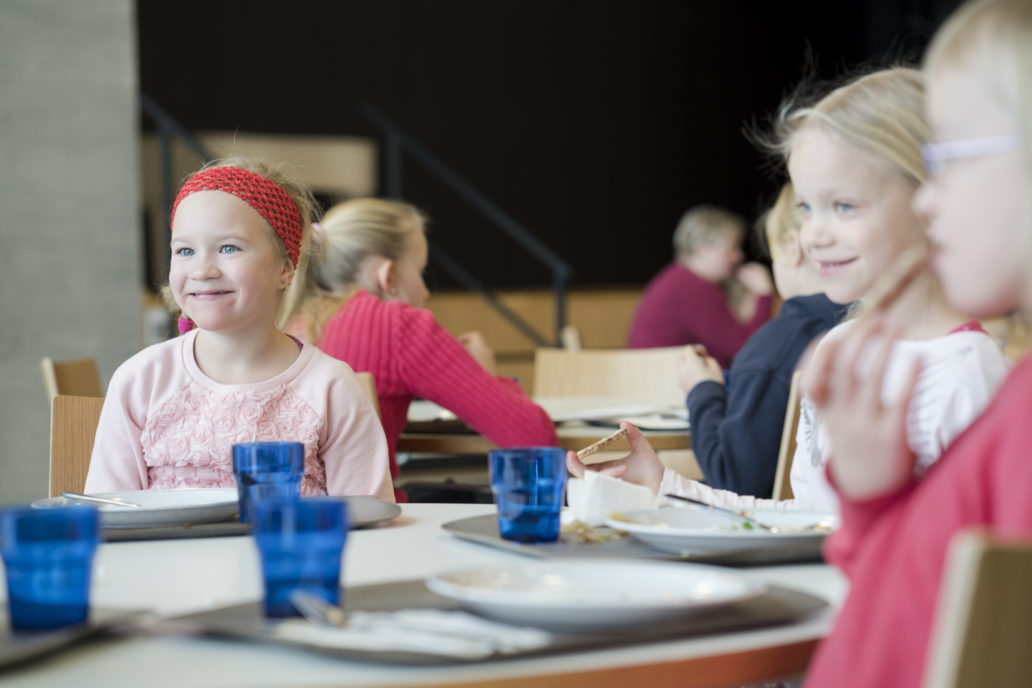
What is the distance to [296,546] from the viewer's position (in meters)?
0.83

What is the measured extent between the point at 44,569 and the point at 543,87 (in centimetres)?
746

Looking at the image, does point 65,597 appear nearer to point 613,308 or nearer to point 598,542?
point 598,542

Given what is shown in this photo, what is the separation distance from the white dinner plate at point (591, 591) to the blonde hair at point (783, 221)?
146cm

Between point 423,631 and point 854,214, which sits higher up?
point 854,214

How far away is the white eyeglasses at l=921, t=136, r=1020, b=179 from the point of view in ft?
2.61

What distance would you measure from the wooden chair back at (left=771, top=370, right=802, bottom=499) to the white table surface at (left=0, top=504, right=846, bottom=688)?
3.27ft

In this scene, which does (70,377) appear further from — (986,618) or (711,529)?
(986,618)

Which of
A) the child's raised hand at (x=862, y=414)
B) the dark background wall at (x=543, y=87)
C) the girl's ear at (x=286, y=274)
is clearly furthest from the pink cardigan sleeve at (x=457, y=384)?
the dark background wall at (x=543, y=87)

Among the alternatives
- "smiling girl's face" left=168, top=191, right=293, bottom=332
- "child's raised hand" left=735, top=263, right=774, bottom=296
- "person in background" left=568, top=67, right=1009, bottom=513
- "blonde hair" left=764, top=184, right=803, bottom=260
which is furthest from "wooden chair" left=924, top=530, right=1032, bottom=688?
"child's raised hand" left=735, top=263, right=774, bottom=296

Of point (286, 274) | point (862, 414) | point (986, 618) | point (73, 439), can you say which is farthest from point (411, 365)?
point (986, 618)

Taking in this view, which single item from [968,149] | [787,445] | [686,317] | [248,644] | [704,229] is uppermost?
[704,229]

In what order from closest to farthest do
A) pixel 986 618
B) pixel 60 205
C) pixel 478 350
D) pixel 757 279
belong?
pixel 986 618 < pixel 478 350 < pixel 60 205 < pixel 757 279

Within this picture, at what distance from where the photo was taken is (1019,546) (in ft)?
2.00

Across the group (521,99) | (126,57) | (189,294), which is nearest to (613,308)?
(521,99)
